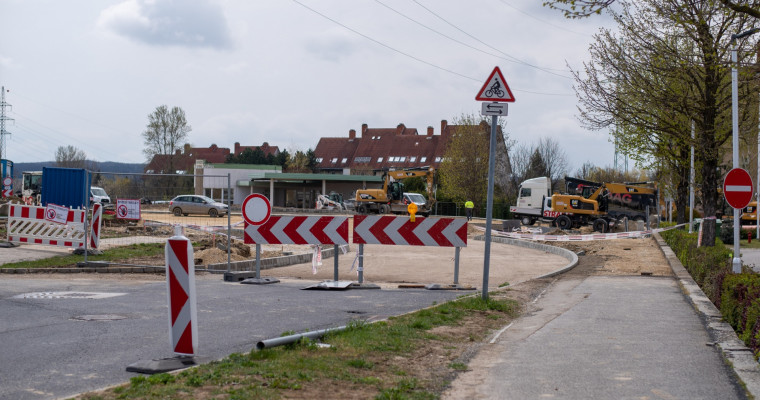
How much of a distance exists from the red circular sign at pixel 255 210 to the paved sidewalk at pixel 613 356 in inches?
216

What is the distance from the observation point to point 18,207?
783 inches

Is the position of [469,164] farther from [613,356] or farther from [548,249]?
[613,356]

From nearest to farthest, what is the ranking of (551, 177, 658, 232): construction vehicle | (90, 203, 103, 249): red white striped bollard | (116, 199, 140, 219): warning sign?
(116, 199, 140, 219): warning sign → (90, 203, 103, 249): red white striped bollard → (551, 177, 658, 232): construction vehicle

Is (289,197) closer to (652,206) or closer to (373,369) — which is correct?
(652,206)

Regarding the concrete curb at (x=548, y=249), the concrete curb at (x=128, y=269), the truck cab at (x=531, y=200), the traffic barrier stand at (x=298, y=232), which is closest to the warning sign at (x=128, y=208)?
the concrete curb at (x=128, y=269)

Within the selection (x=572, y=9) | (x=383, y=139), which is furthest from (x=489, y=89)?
(x=383, y=139)

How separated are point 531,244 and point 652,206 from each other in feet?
63.0

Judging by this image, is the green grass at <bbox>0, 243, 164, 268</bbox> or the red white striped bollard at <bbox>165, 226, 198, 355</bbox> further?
the green grass at <bbox>0, 243, 164, 268</bbox>

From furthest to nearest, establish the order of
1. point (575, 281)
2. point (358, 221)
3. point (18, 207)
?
1. point (18, 207)
2. point (575, 281)
3. point (358, 221)

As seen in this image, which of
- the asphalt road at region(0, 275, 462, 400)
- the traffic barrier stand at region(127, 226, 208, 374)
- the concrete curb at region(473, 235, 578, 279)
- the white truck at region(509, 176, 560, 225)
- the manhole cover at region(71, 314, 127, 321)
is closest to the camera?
the asphalt road at region(0, 275, 462, 400)

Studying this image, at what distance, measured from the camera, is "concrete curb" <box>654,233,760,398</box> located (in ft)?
20.2

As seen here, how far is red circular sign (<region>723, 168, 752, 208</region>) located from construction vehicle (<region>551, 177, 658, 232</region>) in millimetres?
28961

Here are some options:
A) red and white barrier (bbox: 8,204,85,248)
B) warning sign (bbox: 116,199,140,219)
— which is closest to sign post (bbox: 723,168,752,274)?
warning sign (bbox: 116,199,140,219)

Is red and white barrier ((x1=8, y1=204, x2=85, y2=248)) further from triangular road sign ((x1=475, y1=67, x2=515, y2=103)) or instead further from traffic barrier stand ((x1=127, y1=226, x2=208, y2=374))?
traffic barrier stand ((x1=127, y1=226, x2=208, y2=374))
